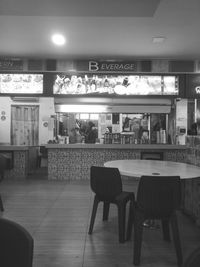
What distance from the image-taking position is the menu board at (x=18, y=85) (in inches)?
264

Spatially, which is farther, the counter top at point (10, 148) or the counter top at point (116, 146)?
the counter top at point (10, 148)

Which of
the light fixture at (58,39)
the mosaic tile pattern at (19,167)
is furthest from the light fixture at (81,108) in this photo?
the light fixture at (58,39)

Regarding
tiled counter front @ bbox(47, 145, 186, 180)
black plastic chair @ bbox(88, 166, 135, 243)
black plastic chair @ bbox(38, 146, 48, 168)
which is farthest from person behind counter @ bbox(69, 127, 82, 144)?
black plastic chair @ bbox(88, 166, 135, 243)

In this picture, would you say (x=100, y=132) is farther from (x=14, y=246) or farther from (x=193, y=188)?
(x=14, y=246)

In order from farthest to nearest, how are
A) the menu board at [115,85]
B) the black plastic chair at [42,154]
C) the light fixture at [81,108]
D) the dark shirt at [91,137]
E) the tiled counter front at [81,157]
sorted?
the black plastic chair at [42,154], the dark shirt at [91,137], the light fixture at [81,108], the tiled counter front at [81,157], the menu board at [115,85]

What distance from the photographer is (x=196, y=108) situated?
815cm

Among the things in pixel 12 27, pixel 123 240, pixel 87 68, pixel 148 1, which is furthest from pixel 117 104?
pixel 123 240

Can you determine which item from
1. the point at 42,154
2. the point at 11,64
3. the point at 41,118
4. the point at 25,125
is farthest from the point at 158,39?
the point at 25,125

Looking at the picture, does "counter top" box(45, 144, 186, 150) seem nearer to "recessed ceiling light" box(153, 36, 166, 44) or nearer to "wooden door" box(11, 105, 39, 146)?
"wooden door" box(11, 105, 39, 146)

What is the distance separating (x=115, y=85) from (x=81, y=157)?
2.02 m

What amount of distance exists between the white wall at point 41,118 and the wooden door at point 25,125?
0.62ft

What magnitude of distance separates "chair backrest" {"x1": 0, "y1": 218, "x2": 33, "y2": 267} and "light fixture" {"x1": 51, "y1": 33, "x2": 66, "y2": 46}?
456cm

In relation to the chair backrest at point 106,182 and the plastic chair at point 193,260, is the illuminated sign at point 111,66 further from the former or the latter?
the plastic chair at point 193,260

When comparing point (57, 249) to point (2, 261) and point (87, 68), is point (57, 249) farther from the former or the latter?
point (87, 68)
